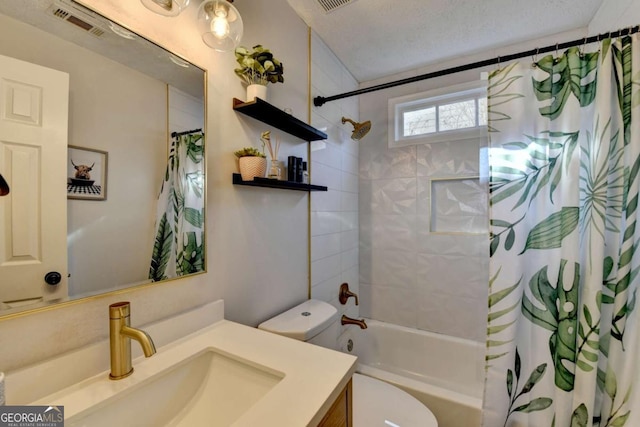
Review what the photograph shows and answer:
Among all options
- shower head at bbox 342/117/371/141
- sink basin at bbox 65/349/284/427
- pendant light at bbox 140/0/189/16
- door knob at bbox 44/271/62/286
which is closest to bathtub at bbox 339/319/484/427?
sink basin at bbox 65/349/284/427

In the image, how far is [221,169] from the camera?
3.55 feet

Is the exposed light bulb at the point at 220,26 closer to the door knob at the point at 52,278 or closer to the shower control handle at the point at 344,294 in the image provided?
the door knob at the point at 52,278

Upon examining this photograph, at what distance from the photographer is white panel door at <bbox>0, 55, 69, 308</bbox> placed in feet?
1.88

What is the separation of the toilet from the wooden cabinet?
0.45 meters

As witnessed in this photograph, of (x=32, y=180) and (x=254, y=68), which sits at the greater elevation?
(x=254, y=68)

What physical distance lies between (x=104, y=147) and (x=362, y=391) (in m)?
1.66

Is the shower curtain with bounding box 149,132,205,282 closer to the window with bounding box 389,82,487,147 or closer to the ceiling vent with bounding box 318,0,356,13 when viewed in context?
the ceiling vent with bounding box 318,0,356,13

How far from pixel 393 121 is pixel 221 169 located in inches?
66.8

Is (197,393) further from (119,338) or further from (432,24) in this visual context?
(432,24)

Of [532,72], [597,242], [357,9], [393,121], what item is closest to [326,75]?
[357,9]

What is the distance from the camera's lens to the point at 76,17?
2.27 ft

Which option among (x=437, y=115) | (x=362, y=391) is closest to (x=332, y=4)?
(x=437, y=115)

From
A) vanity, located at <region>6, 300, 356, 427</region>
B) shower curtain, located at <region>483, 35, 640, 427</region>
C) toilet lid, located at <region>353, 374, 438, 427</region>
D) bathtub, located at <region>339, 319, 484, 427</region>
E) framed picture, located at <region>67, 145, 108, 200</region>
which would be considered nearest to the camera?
vanity, located at <region>6, 300, 356, 427</region>

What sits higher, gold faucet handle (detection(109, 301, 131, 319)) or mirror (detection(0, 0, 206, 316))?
mirror (detection(0, 0, 206, 316))
